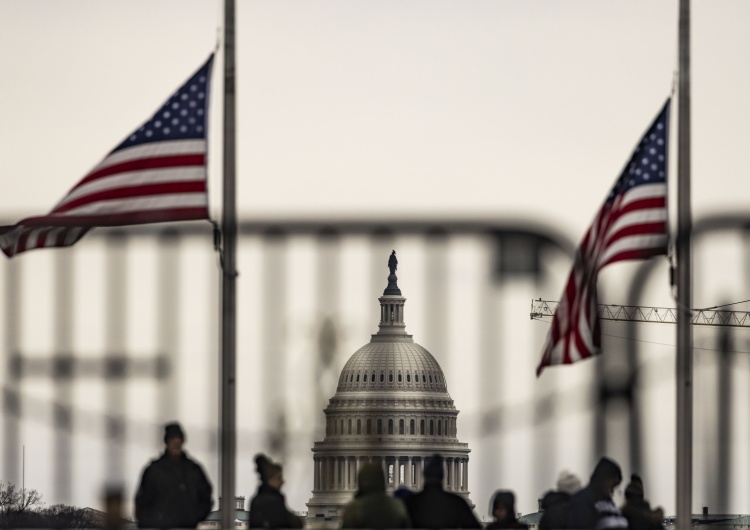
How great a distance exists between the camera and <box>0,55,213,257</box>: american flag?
16.1 m

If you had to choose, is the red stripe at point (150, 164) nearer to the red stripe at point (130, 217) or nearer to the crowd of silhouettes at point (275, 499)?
the red stripe at point (130, 217)

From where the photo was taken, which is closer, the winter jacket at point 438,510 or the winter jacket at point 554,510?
the winter jacket at point 438,510

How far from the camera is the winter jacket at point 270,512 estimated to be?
15.3m

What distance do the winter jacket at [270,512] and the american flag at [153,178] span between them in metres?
2.39

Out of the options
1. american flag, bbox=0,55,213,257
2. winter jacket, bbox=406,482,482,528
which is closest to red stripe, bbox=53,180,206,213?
american flag, bbox=0,55,213,257

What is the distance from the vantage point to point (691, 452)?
15.0 metres

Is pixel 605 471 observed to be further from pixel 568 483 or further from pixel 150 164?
pixel 150 164

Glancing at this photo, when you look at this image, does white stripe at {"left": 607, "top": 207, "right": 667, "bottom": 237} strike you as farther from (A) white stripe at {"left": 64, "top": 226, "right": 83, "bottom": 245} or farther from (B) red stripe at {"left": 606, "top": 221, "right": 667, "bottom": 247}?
(A) white stripe at {"left": 64, "top": 226, "right": 83, "bottom": 245}

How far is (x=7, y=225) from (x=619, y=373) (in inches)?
202

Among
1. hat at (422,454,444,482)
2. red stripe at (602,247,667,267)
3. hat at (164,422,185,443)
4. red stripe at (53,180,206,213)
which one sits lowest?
hat at (422,454,444,482)

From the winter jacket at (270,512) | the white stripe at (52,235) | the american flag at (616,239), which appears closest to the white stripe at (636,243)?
the american flag at (616,239)

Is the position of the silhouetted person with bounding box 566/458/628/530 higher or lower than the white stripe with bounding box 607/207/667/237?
lower

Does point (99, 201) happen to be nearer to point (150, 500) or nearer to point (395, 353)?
point (150, 500)

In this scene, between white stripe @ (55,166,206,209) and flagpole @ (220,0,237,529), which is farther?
white stripe @ (55,166,206,209)
